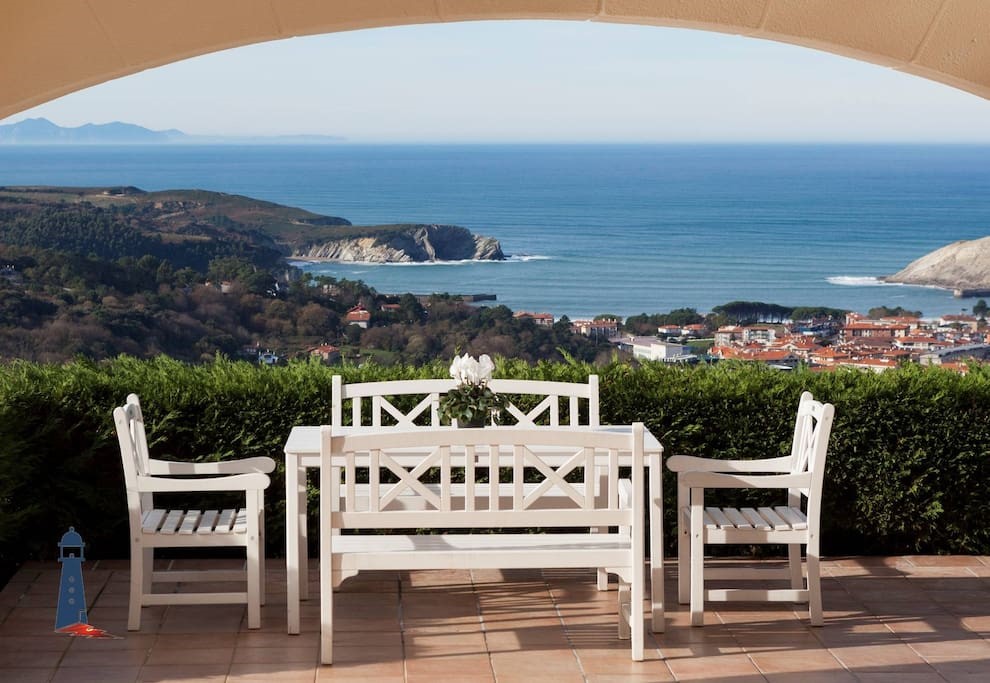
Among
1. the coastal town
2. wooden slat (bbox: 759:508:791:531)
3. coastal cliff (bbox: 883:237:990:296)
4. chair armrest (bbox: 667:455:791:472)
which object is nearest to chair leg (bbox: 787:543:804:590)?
wooden slat (bbox: 759:508:791:531)

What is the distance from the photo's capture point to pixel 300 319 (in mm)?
17062

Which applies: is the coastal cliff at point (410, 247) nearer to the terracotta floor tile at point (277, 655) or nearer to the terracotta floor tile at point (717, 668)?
the terracotta floor tile at point (277, 655)

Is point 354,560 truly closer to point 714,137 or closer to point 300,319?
point 300,319

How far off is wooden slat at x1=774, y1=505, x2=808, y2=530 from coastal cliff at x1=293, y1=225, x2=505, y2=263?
48.8 feet

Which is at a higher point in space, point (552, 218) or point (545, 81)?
point (545, 81)

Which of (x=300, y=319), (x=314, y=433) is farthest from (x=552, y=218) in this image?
(x=314, y=433)

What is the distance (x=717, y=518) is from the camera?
4.82 metres

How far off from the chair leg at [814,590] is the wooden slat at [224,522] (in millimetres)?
2373

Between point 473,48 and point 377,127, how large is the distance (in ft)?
7.85

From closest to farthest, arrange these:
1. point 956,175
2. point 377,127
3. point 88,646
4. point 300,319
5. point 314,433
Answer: point 88,646
point 314,433
point 300,319
point 377,127
point 956,175

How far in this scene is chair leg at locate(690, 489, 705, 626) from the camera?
4719 millimetres

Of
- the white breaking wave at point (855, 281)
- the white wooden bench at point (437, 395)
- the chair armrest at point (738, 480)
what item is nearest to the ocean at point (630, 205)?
the white breaking wave at point (855, 281)

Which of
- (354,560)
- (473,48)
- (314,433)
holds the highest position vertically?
(473,48)

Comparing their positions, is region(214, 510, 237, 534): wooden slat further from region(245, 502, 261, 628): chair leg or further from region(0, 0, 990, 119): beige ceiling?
region(0, 0, 990, 119): beige ceiling
